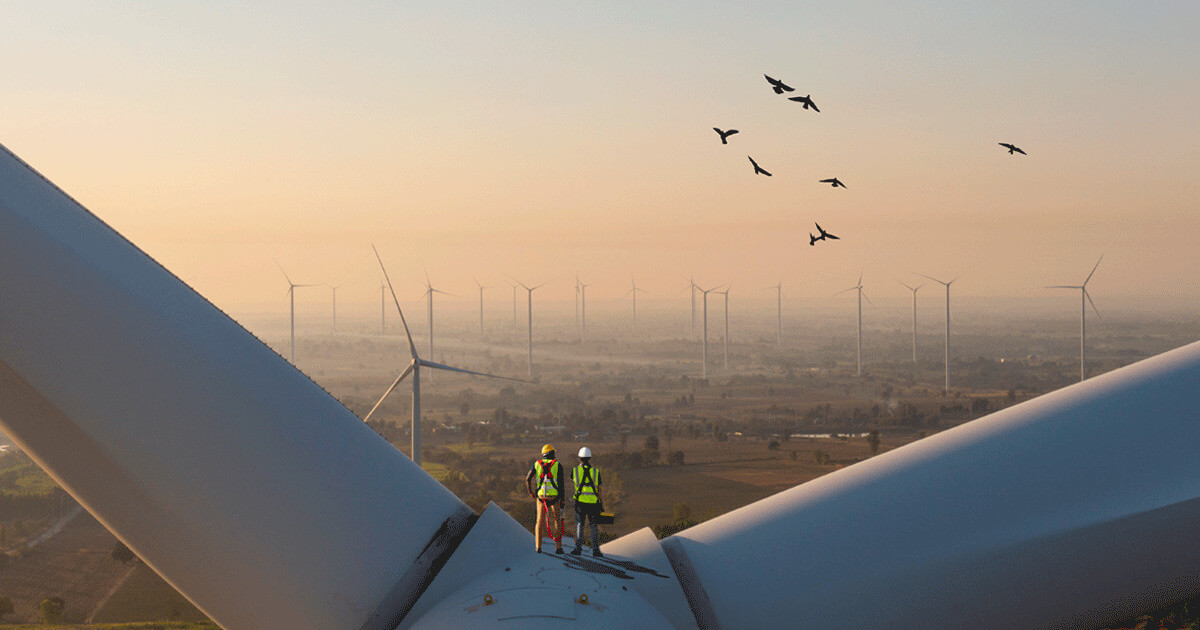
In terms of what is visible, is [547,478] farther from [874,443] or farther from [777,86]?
[874,443]

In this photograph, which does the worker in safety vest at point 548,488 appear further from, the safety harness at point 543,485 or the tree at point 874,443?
the tree at point 874,443

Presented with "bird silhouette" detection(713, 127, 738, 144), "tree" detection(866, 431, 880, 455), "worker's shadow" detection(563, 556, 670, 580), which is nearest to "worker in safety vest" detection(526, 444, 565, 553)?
"worker's shadow" detection(563, 556, 670, 580)

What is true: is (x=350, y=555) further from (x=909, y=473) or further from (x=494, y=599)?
(x=909, y=473)

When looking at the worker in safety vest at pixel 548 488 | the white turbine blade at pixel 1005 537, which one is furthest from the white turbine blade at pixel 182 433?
the white turbine blade at pixel 1005 537

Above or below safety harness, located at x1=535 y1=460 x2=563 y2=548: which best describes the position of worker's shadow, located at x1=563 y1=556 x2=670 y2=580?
below

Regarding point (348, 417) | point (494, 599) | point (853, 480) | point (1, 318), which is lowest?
point (494, 599)

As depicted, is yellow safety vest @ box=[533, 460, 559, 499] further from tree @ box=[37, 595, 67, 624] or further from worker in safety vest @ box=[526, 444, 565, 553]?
tree @ box=[37, 595, 67, 624]

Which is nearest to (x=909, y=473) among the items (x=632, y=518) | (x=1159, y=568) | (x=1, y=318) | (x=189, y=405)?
(x=1159, y=568)
